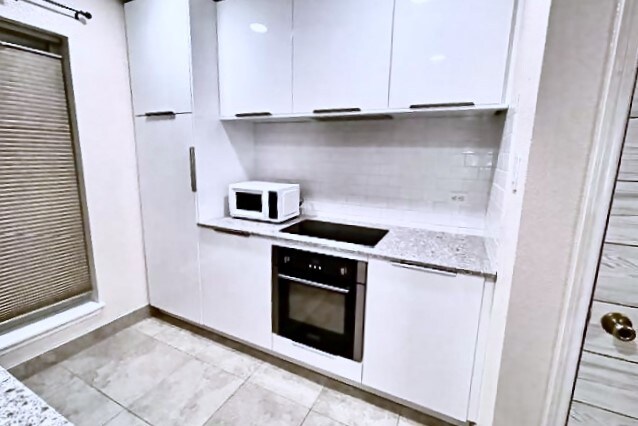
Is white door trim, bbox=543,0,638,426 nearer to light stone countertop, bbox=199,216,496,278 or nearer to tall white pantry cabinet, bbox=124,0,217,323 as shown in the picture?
light stone countertop, bbox=199,216,496,278

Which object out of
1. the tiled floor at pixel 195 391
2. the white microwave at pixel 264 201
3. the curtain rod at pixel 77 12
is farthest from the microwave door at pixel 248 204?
the curtain rod at pixel 77 12

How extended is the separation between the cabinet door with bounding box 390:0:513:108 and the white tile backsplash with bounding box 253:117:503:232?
0.36 meters

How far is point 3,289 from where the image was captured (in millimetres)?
1771

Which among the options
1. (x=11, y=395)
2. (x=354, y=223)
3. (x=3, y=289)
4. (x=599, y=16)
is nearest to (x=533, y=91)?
(x=599, y=16)

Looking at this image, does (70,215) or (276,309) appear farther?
(70,215)

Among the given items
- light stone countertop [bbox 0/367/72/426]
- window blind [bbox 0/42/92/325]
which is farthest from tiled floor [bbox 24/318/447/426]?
light stone countertop [bbox 0/367/72/426]

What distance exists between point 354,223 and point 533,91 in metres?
1.32

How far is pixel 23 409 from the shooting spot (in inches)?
20.7

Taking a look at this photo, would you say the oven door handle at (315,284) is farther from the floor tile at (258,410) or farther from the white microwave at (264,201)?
the floor tile at (258,410)

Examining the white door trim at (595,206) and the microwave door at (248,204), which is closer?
the white door trim at (595,206)

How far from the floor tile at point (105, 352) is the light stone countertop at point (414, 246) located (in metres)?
1.02

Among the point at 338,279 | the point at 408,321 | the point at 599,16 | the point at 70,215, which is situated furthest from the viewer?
the point at 70,215

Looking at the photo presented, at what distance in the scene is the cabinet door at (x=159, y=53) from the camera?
192 cm

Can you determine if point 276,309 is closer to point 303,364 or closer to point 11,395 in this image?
point 303,364
